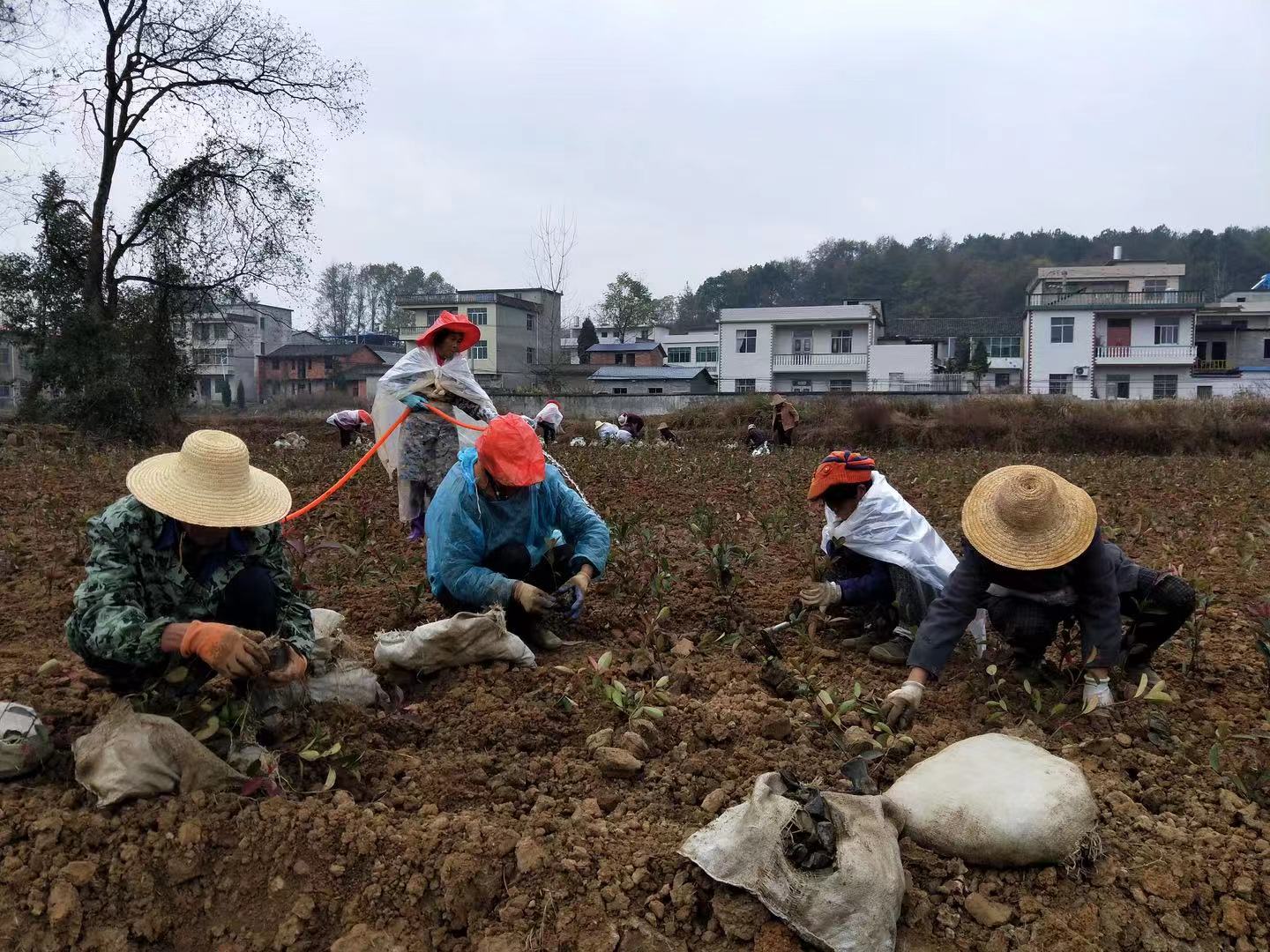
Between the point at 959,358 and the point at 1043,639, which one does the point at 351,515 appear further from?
the point at 959,358

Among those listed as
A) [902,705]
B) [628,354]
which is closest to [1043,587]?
[902,705]

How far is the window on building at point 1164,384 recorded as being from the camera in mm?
37344

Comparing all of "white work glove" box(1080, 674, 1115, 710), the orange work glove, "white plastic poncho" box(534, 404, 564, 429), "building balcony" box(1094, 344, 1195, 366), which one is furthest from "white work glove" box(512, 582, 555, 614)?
"building balcony" box(1094, 344, 1195, 366)

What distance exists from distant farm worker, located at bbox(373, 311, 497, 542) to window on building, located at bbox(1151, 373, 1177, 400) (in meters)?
38.2

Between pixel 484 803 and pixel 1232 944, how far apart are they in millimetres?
1555

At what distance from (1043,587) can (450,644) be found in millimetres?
1823

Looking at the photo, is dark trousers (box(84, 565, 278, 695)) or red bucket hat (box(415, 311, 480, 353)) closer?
dark trousers (box(84, 565, 278, 695))

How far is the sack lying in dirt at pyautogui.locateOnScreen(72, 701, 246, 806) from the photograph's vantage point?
2113 mm

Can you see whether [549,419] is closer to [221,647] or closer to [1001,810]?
[221,647]

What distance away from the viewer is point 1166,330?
124ft

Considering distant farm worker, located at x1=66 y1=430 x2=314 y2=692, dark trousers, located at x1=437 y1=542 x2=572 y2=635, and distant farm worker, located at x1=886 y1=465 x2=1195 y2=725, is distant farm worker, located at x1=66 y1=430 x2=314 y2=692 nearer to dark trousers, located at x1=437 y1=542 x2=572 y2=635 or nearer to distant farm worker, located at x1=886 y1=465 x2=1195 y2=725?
dark trousers, located at x1=437 y1=542 x2=572 y2=635

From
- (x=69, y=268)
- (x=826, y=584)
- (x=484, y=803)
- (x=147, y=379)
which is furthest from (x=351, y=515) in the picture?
(x=69, y=268)

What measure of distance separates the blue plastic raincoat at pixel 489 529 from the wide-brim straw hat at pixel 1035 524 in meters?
1.41

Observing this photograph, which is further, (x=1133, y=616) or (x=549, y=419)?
(x=549, y=419)
